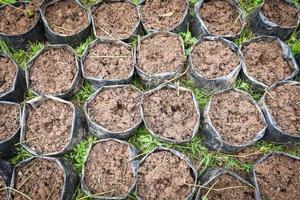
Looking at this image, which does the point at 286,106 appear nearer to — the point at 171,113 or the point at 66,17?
the point at 171,113

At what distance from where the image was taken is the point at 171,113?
292 cm

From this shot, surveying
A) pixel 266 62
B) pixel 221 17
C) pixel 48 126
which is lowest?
pixel 48 126

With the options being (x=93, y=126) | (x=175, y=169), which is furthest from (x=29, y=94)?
(x=175, y=169)

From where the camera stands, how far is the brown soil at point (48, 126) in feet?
9.34

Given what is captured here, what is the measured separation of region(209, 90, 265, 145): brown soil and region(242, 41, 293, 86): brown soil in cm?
30

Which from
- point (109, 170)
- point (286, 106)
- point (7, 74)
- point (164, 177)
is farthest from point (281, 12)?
point (7, 74)

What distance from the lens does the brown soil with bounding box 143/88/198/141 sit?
2.85 meters

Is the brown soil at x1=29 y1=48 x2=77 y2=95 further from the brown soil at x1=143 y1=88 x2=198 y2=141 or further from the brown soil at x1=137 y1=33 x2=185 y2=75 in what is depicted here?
the brown soil at x1=143 y1=88 x2=198 y2=141

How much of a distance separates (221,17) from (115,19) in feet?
3.45

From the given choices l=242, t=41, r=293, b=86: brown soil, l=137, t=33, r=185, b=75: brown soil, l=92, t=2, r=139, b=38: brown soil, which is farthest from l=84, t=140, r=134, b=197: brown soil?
l=242, t=41, r=293, b=86: brown soil

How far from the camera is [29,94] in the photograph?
3256 mm

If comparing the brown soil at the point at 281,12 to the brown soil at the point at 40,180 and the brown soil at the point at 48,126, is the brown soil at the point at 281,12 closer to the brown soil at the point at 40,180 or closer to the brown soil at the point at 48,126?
the brown soil at the point at 48,126

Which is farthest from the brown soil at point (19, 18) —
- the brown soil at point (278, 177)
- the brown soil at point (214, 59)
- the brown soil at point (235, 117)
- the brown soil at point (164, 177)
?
the brown soil at point (278, 177)

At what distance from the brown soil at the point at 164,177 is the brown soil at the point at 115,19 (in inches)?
49.2
